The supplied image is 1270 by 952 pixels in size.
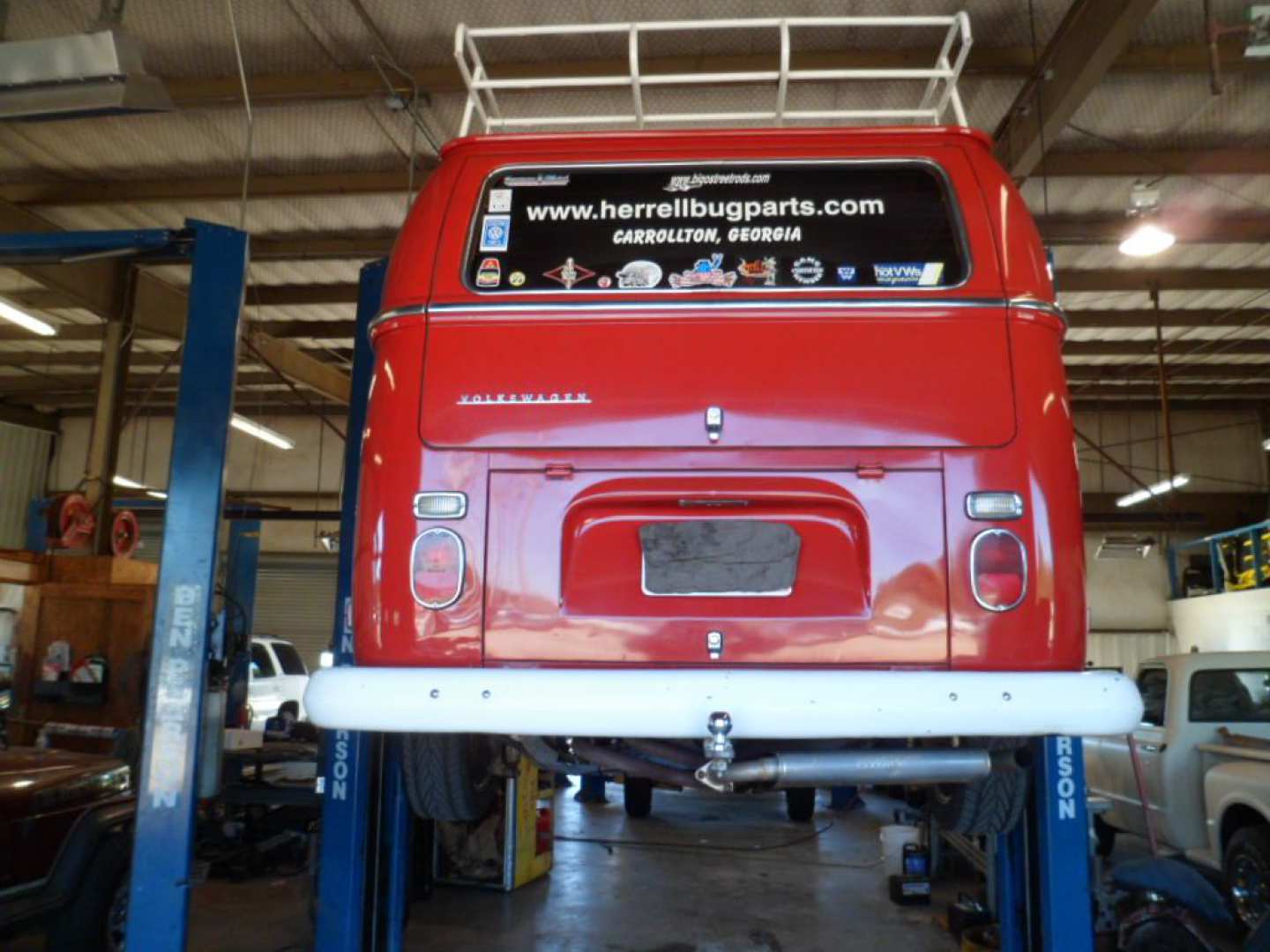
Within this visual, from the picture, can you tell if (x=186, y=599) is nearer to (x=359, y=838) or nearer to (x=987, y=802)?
(x=359, y=838)

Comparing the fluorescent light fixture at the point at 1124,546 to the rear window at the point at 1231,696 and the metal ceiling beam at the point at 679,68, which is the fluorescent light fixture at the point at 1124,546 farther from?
the metal ceiling beam at the point at 679,68

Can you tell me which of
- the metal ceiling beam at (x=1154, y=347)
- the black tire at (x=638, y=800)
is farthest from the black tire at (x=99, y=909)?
the metal ceiling beam at (x=1154, y=347)

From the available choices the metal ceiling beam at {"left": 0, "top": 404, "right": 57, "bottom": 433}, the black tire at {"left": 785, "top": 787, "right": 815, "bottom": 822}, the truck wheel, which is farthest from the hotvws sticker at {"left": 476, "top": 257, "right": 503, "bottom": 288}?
the metal ceiling beam at {"left": 0, "top": 404, "right": 57, "bottom": 433}

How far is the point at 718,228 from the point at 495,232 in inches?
26.1

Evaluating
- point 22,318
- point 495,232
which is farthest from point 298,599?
point 495,232

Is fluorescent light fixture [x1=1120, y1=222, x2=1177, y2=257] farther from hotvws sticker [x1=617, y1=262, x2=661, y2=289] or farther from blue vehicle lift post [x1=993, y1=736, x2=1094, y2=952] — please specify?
hotvws sticker [x1=617, y1=262, x2=661, y2=289]

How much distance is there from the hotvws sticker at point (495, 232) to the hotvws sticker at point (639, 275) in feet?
1.22

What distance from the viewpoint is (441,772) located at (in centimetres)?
309

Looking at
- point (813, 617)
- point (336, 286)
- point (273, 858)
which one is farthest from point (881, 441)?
point (336, 286)

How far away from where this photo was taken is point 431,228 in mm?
2881

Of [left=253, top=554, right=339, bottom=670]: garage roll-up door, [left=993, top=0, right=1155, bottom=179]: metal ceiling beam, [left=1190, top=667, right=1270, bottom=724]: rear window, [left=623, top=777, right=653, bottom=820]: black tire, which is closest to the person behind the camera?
[left=993, top=0, right=1155, bottom=179]: metal ceiling beam

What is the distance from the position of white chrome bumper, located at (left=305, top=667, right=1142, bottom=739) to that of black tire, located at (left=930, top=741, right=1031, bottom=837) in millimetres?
806

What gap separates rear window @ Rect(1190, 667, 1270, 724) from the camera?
696cm

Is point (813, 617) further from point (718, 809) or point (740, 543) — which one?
point (718, 809)
